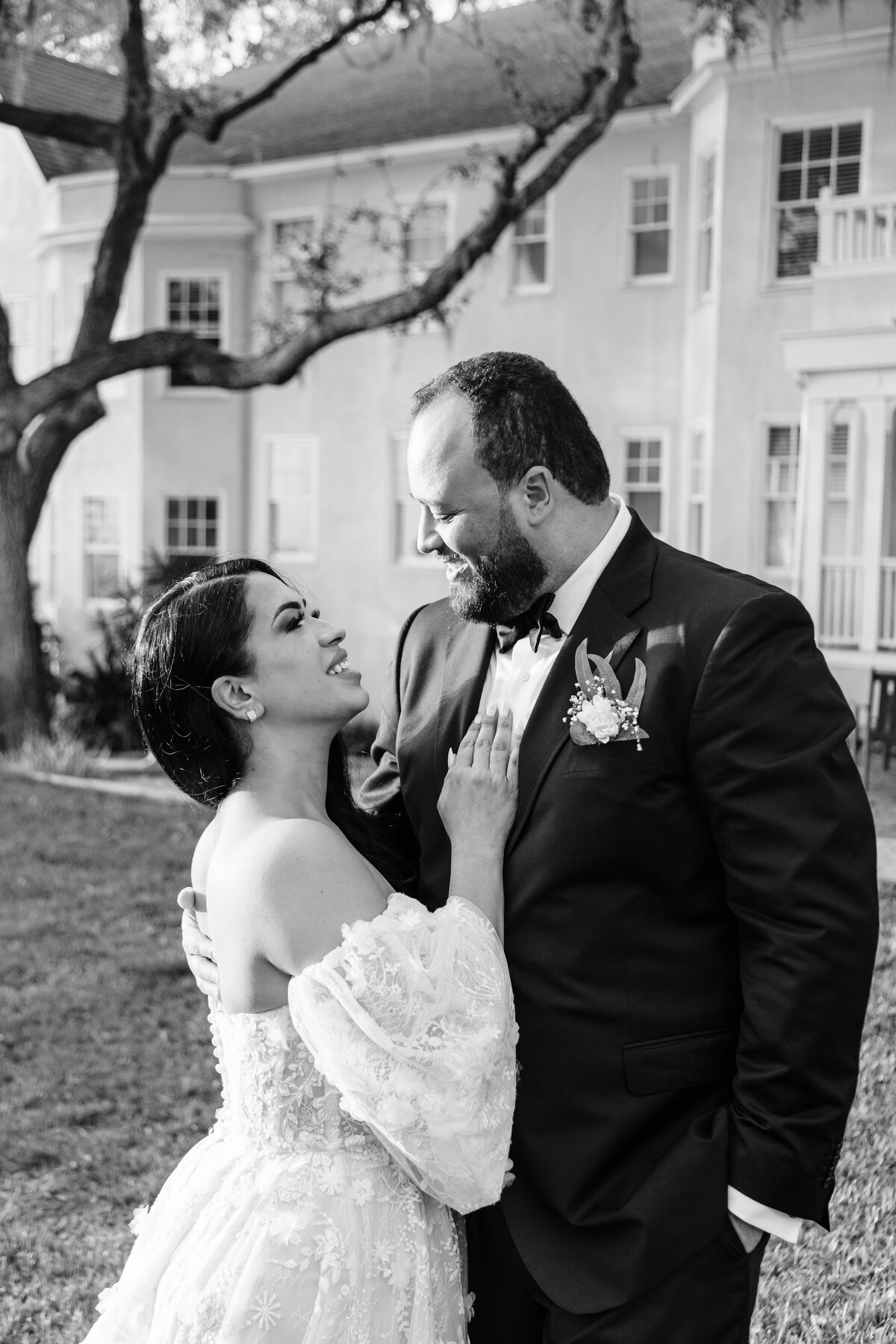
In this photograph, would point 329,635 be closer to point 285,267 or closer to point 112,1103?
point 112,1103

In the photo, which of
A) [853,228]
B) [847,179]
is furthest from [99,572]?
[853,228]

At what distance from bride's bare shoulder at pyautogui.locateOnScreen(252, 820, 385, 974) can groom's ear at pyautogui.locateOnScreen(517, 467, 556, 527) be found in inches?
30.9

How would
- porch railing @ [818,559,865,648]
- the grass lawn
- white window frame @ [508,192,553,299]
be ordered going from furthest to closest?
white window frame @ [508,192,553,299] < porch railing @ [818,559,865,648] < the grass lawn

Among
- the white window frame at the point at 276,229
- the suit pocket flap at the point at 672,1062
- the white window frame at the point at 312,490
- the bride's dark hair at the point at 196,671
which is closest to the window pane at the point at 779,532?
the white window frame at the point at 312,490

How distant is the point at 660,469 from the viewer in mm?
19031

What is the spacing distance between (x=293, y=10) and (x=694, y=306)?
6.28m

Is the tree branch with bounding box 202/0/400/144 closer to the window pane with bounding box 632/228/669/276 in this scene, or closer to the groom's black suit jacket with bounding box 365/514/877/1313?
the window pane with bounding box 632/228/669/276

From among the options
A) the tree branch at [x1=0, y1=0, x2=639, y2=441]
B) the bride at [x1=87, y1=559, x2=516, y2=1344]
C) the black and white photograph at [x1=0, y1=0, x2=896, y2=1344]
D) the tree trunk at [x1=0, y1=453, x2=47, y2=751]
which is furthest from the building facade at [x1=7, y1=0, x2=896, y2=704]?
the bride at [x1=87, y1=559, x2=516, y2=1344]

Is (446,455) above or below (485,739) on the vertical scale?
above

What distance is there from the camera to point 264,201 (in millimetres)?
21953

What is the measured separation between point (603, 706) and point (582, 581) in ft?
1.15

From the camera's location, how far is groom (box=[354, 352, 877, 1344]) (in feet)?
8.29

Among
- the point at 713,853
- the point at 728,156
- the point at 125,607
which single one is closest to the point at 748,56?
the point at 728,156

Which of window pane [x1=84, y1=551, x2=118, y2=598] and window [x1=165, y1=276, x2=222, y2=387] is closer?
window [x1=165, y1=276, x2=222, y2=387]
